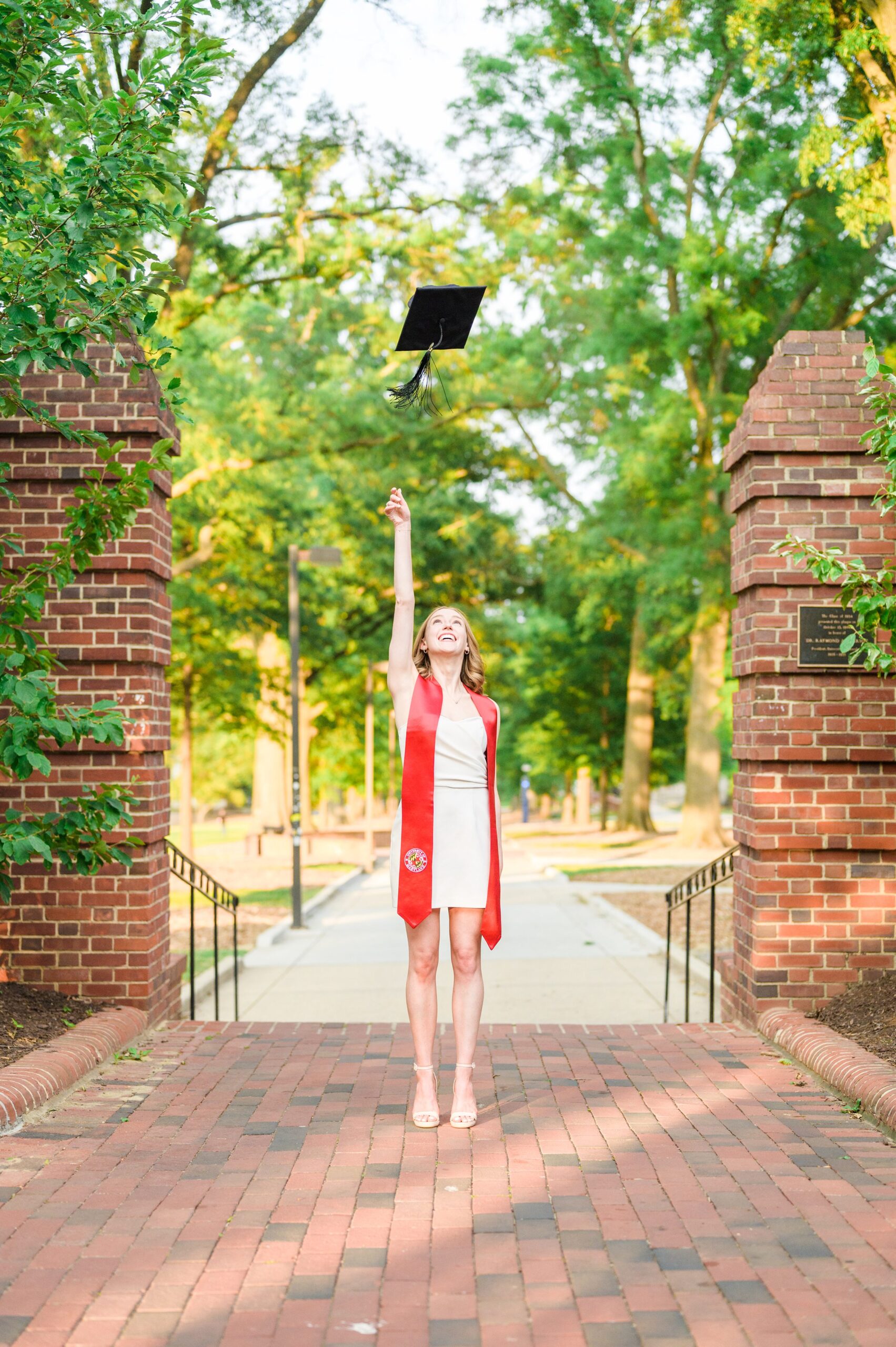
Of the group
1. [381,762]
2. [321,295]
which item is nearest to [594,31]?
[321,295]

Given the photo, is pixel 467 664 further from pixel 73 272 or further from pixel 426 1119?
pixel 73 272

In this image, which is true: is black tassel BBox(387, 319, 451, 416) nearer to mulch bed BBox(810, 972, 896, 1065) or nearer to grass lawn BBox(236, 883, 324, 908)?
mulch bed BBox(810, 972, 896, 1065)

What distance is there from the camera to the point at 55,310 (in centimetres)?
530

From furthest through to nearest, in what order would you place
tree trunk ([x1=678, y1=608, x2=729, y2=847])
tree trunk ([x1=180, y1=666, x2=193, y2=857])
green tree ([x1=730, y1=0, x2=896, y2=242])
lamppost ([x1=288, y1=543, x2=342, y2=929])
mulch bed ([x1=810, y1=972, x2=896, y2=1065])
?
1. tree trunk ([x1=678, y1=608, x2=729, y2=847])
2. tree trunk ([x1=180, y1=666, x2=193, y2=857])
3. lamppost ([x1=288, y1=543, x2=342, y2=929])
4. green tree ([x1=730, y1=0, x2=896, y2=242])
5. mulch bed ([x1=810, y1=972, x2=896, y2=1065])

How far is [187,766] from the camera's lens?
2359 cm

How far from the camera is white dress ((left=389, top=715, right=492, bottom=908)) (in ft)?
16.9

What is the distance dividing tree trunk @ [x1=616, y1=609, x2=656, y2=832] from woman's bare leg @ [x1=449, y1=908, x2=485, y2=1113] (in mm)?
28402

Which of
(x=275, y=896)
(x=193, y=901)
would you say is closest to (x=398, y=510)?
(x=193, y=901)

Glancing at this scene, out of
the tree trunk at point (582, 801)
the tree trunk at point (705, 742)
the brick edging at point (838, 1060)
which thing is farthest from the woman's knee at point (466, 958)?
the tree trunk at point (582, 801)

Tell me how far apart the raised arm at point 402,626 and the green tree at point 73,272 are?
55.4 inches

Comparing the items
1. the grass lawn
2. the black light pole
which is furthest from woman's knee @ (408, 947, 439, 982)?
the grass lawn

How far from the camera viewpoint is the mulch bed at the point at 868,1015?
6.14m

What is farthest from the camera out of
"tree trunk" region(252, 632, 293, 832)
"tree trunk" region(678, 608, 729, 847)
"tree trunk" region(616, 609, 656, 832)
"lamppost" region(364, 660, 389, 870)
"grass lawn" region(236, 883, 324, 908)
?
"tree trunk" region(616, 609, 656, 832)

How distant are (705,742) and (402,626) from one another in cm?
2318
